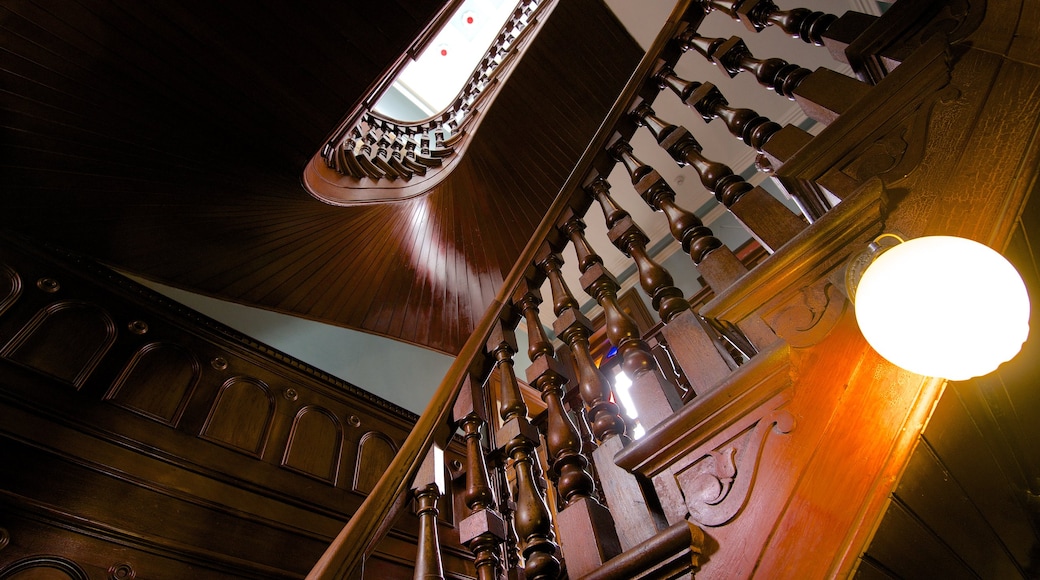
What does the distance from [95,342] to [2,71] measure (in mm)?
1278

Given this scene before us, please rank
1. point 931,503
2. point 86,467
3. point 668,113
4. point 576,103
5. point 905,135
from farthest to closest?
1. point 668,113
2. point 576,103
3. point 86,467
4. point 905,135
5. point 931,503

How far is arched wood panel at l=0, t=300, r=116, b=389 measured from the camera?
2.40m

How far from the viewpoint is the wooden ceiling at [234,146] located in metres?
2.42

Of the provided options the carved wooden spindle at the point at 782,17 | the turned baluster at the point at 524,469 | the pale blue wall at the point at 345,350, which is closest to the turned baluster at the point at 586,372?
the turned baluster at the point at 524,469

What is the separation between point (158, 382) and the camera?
8.88 ft

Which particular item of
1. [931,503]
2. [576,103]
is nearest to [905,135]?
[931,503]

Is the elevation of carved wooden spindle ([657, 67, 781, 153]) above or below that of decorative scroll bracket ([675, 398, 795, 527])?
above

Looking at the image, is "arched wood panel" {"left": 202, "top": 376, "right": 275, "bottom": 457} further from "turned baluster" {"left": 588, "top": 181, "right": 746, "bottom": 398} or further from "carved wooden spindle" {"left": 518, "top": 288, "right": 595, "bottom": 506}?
"turned baluster" {"left": 588, "top": 181, "right": 746, "bottom": 398}

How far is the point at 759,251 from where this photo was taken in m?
4.71

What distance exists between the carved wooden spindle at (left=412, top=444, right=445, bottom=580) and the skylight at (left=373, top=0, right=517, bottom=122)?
6048 millimetres

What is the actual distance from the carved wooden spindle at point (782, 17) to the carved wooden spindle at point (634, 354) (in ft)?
2.70

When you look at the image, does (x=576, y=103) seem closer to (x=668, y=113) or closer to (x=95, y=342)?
(x=668, y=113)

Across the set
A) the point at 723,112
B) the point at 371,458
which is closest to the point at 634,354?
the point at 723,112

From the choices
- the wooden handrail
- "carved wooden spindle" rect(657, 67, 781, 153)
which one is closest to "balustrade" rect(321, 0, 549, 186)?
the wooden handrail
